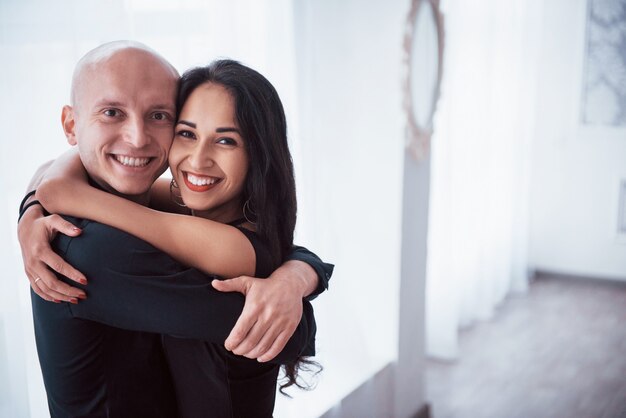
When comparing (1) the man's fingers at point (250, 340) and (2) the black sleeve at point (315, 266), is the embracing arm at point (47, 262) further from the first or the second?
(2) the black sleeve at point (315, 266)

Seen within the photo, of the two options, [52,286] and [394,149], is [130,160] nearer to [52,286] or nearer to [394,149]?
[52,286]

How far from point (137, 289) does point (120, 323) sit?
0.06 metres

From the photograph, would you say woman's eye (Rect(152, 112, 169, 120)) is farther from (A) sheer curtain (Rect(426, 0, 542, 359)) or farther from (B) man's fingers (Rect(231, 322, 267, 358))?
(A) sheer curtain (Rect(426, 0, 542, 359))

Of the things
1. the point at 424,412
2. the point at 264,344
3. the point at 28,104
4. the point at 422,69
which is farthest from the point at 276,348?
the point at 424,412

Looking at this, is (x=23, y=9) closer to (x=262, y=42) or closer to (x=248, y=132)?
(x=248, y=132)

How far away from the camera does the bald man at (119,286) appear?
1.02 metres

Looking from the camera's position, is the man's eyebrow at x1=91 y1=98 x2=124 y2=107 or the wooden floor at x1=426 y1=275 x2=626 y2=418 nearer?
the man's eyebrow at x1=91 y1=98 x2=124 y2=107

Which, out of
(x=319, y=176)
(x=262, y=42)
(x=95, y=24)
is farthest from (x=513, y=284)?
(x=95, y=24)

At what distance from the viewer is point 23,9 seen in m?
1.32

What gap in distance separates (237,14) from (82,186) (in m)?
0.98

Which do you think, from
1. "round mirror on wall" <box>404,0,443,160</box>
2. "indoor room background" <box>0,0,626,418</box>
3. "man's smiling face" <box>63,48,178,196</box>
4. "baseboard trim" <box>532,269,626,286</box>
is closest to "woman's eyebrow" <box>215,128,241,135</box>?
"man's smiling face" <box>63,48,178,196</box>

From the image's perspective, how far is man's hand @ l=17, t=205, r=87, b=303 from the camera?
3.30ft

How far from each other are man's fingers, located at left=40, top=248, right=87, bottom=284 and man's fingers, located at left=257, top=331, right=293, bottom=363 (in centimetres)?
30

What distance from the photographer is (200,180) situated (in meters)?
1.18
